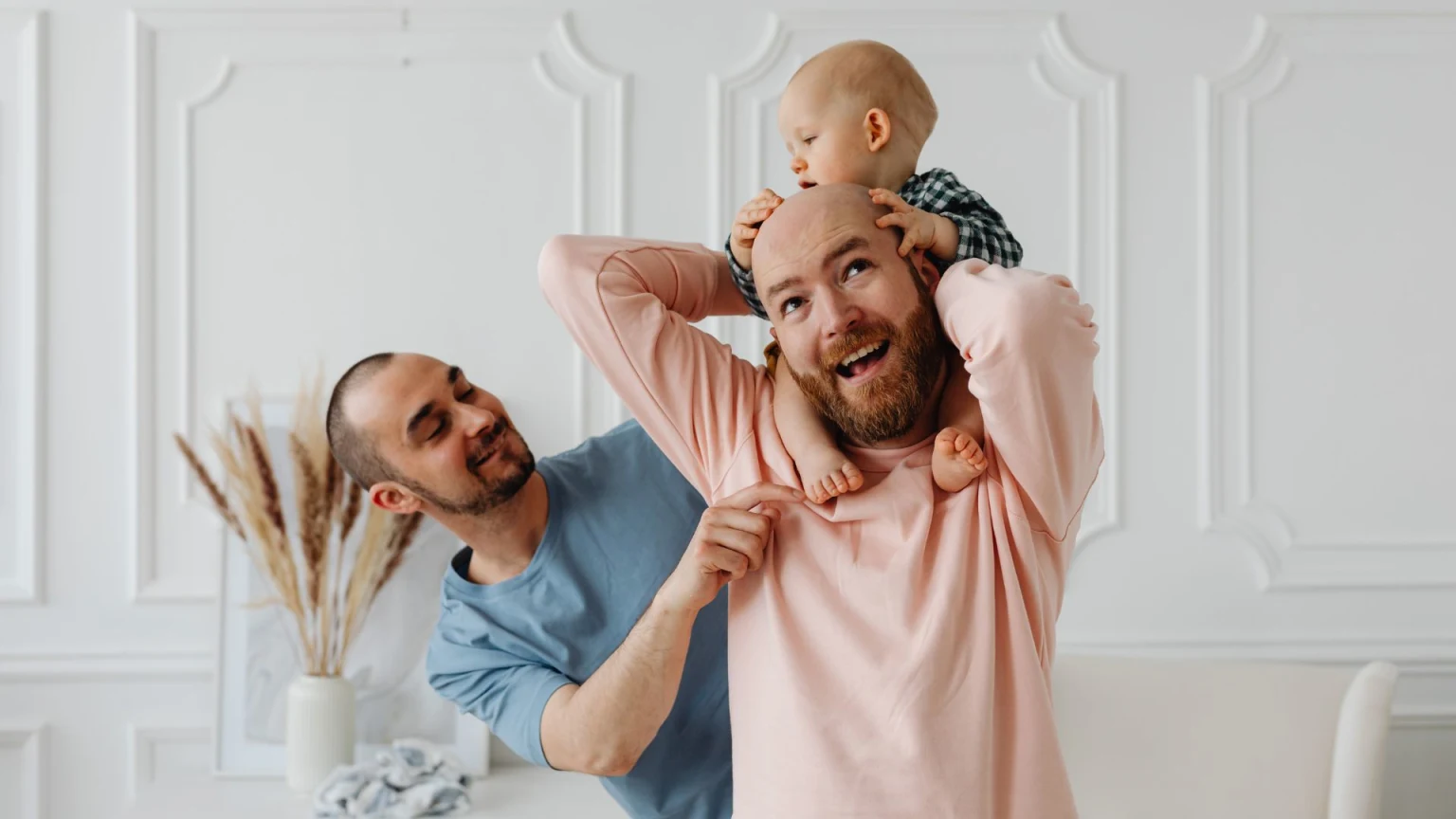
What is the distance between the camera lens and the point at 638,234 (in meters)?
2.73

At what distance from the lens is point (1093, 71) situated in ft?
8.98

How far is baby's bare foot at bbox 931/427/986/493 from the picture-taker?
3.72 ft

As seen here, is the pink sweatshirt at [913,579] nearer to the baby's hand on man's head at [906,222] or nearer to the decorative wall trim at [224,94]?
the baby's hand on man's head at [906,222]

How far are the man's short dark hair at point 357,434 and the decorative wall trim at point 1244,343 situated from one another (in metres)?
1.86

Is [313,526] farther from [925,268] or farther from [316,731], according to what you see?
[925,268]

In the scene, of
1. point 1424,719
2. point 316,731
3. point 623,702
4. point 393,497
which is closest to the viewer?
point 623,702

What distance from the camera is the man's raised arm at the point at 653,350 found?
4.07ft

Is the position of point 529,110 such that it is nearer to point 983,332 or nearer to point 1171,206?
point 1171,206

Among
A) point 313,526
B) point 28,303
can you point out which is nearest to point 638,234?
point 313,526

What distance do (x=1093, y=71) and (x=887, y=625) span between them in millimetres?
1989

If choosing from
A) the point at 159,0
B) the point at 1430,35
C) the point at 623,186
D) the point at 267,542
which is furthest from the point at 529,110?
the point at 1430,35

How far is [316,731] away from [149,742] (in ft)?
1.87

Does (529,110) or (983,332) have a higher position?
(529,110)

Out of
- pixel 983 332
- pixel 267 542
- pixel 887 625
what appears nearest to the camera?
pixel 983 332
